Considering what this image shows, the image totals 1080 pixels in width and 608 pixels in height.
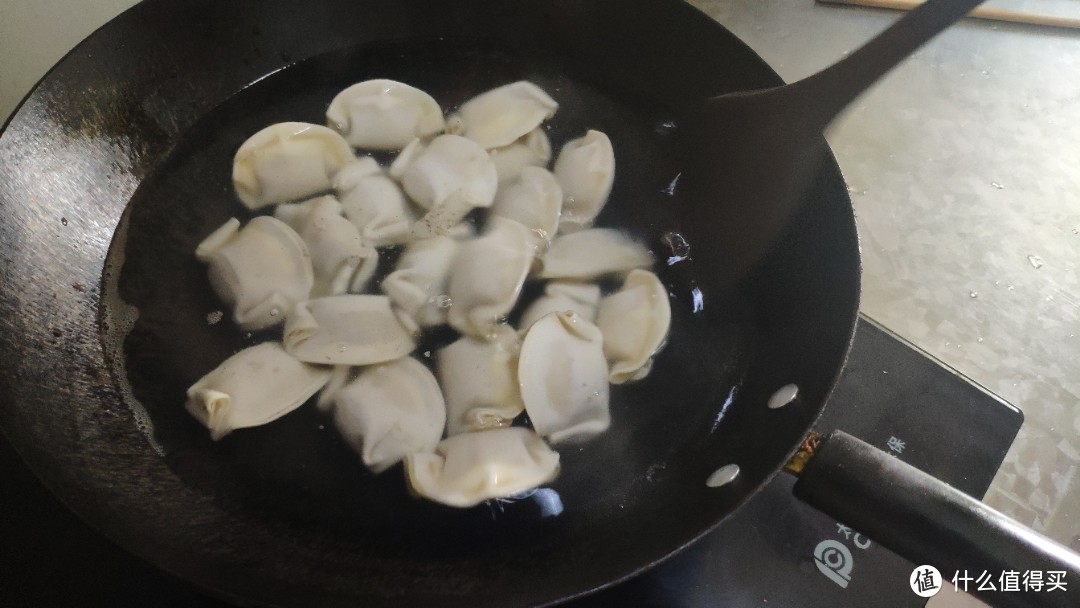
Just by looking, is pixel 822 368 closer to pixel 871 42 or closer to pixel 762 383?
pixel 762 383

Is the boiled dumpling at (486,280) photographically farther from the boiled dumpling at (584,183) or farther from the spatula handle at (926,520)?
the spatula handle at (926,520)

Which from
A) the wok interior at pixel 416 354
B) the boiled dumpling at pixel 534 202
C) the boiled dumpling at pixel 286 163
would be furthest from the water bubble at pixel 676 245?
the boiled dumpling at pixel 286 163

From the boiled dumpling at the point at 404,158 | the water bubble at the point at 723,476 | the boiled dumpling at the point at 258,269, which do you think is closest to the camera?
the water bubble at the point at 723,476

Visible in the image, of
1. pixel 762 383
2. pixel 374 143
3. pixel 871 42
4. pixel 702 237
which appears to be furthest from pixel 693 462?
pixel 374 143

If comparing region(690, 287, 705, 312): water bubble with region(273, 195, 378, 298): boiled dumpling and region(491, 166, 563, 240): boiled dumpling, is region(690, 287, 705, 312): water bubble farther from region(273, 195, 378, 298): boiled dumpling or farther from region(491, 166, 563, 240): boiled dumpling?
region(273, 195, 378, 298): boiled dumpling

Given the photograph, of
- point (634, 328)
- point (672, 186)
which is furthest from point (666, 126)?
point (634, 328)

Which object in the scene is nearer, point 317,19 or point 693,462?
point 693,462

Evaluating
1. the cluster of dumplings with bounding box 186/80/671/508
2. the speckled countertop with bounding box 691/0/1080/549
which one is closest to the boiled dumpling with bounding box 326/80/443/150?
the cluster of dumplings with bounding box 186/80/671/508
